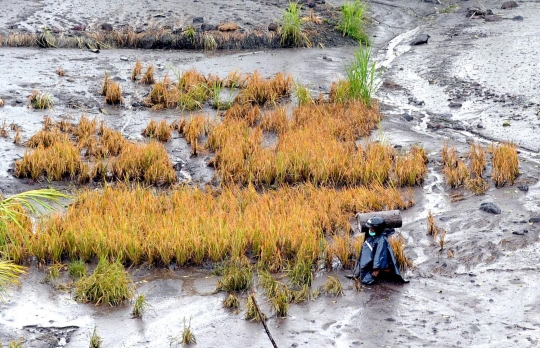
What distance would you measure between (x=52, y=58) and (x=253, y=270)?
8.08 meters

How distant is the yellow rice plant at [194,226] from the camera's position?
7477mm

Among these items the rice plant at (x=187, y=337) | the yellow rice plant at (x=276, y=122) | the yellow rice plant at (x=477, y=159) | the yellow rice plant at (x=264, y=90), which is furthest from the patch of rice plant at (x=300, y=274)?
the yellow rice plant at (x=264, y=90)

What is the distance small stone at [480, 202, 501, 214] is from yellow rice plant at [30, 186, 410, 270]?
973mm

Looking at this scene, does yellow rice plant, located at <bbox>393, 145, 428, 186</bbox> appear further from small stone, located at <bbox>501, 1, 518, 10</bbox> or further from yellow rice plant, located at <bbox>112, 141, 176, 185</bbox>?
small stone, located at <bbox>501, 1, 518, 10</bbox>

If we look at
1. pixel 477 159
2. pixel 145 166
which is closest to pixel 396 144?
pixel 477 159

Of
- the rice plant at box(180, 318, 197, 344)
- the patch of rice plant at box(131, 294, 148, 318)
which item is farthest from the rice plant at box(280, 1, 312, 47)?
the rice plant at box(180, 318, 197, 344)

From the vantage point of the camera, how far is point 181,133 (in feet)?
36.8

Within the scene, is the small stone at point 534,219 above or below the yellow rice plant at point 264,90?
below

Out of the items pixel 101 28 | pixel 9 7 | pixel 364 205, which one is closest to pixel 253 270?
pixel 364 205

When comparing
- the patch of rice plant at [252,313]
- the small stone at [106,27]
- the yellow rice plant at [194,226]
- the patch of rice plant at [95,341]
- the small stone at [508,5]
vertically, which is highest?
the small stone at [508,5]

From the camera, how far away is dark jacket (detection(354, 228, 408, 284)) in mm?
6852

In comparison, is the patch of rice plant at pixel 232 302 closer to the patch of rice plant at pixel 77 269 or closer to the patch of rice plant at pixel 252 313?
the patch of rice plant at pixel 252 313

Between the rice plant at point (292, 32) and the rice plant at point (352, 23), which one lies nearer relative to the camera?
the rice plant at point (292, 32)

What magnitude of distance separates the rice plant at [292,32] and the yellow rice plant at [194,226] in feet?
23.3
